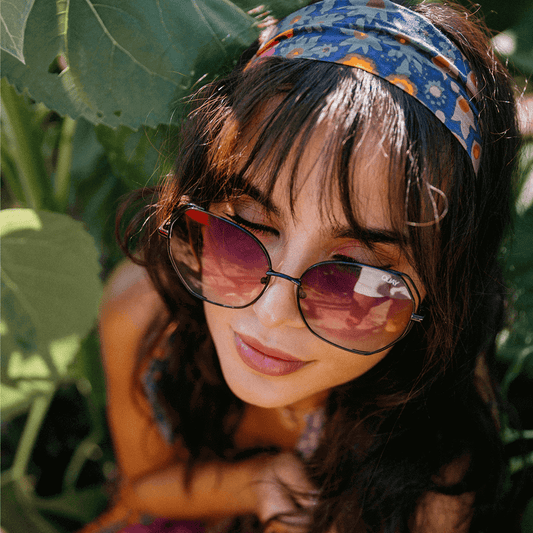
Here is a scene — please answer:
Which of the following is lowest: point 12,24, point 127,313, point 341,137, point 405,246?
point 127,313

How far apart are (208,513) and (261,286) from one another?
0.85 metres

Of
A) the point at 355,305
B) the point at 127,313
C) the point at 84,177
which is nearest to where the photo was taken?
the point at 355,305

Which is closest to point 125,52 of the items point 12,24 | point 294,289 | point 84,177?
point 12,24

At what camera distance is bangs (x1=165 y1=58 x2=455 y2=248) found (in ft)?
1.86

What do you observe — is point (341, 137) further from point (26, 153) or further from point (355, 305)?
point (26, 153)

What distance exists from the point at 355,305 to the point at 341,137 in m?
0.23

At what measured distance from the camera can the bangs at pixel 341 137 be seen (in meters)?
0.57

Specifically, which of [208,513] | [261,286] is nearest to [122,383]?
[208,513]

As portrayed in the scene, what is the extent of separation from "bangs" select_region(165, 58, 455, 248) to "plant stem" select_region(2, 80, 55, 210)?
0.53m

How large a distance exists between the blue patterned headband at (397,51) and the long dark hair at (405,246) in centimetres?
2

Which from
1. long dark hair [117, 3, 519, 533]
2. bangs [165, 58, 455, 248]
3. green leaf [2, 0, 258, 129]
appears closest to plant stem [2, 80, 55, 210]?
green leaf [2, 0, 258, 129]

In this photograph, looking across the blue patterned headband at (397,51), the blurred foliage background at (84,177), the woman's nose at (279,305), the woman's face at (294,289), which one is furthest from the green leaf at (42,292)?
the blue patterned headband at (397,51)

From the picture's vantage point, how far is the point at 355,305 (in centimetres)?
67

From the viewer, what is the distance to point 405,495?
3.12 feet
